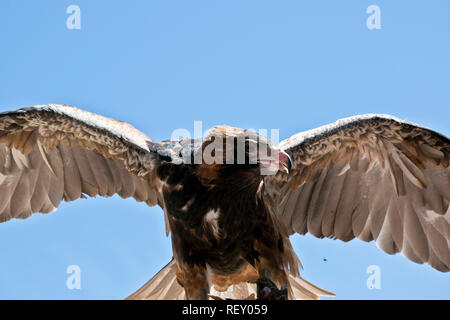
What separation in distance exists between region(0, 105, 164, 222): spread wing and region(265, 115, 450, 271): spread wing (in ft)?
6.37

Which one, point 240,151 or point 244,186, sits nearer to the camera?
point 240,151

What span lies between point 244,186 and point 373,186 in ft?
8.90

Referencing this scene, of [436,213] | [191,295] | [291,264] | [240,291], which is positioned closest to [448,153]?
[436,213]

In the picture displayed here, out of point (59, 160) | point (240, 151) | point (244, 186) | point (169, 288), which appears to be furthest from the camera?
point (59, 160)

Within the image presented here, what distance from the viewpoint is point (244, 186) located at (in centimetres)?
686

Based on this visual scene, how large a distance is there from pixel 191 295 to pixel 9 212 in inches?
119

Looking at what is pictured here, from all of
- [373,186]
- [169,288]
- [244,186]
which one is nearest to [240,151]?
[244,186]

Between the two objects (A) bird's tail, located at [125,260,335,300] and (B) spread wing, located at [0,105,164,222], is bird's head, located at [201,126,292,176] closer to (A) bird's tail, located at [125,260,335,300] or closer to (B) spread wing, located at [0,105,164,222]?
(B) spread wing, located at [0,105,164,222]

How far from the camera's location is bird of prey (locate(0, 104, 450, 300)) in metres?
6.83

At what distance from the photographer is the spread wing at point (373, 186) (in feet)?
26.3

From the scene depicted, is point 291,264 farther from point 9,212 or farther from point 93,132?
point 9,212

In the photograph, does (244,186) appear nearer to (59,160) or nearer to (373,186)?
(373,186)

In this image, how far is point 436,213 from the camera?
27.9 ft

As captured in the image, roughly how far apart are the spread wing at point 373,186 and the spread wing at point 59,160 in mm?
1940
